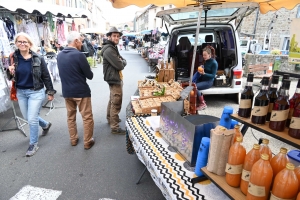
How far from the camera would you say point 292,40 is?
54.9 inches

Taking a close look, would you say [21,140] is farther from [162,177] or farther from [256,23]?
[256,23]

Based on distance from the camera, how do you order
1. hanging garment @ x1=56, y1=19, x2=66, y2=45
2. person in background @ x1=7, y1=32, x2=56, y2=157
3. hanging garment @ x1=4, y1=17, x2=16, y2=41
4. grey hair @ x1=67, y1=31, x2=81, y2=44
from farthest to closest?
hanging garment @ x1=56, y1=19, x2=66, y2=45
hanging garment @ x1=4, y1=17, x2=16, y2=41
person in background @ x1=7, y1=32, x2=56, y2=157
grey hair @ x1=67, y1=31, x2=81, y2=44

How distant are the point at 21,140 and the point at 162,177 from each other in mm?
3155

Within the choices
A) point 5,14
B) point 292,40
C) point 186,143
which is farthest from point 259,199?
point 5,14

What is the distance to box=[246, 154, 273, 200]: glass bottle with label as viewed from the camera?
0.98m

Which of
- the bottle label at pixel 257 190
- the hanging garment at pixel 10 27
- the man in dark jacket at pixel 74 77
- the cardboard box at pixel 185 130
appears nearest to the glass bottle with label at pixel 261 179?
the bottle label at pixel 257 190

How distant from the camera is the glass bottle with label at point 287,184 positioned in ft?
3.01

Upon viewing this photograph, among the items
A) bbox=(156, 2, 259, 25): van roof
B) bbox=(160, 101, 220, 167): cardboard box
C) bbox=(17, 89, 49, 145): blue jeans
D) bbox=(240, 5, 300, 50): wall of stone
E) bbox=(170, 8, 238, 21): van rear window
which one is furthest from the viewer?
bbox=(240, 5, 300, 50): wall of stone

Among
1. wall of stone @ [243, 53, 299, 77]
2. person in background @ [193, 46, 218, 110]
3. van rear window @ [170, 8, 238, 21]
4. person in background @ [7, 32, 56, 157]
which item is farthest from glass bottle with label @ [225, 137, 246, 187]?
wall of stone @ [243, 53, 299, 77]

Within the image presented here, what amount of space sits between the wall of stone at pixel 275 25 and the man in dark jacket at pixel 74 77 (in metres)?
16.9

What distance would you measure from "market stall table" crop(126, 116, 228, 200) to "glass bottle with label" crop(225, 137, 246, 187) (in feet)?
0.62

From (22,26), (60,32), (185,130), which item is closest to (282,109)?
(185,130)

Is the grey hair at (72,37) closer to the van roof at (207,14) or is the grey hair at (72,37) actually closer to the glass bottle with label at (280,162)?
the van roof at (207,14)

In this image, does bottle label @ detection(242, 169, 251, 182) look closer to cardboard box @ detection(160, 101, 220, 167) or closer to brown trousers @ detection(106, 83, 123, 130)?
cardboard box @ detection(160, 101, 220, 167)
